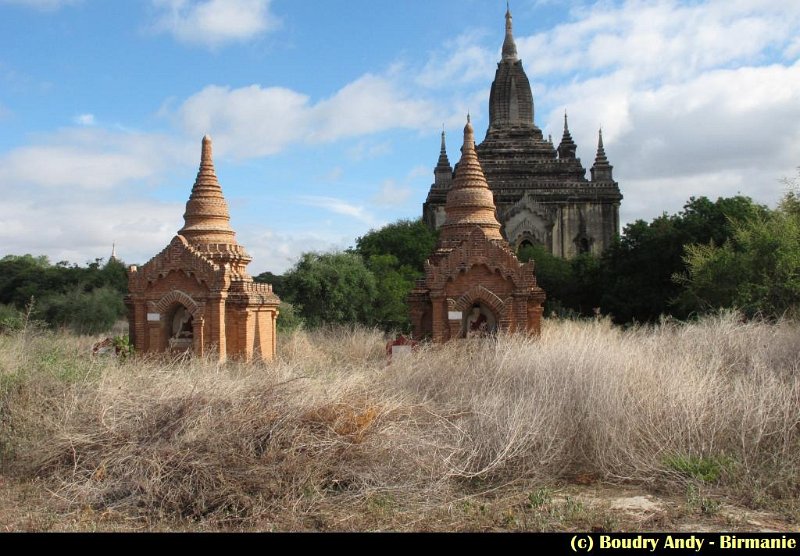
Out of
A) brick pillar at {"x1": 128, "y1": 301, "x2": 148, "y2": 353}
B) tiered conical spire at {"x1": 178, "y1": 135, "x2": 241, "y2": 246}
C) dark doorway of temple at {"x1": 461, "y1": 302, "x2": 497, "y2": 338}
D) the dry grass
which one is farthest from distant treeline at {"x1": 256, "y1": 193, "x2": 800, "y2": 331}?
the dry grass

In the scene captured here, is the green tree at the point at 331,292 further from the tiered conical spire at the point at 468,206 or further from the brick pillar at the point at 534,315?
the brick pillar at the point at 534,315

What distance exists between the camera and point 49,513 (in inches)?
247

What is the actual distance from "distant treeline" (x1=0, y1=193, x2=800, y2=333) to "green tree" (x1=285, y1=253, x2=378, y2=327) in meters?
0.04

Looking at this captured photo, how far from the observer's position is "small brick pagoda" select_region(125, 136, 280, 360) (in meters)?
13.8

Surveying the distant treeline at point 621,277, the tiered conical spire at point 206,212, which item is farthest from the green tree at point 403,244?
the tiered conical spire at point 206,212

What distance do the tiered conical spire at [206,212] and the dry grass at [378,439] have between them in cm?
599

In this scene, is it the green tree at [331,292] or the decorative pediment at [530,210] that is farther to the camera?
the decorative pediment at [530,210]

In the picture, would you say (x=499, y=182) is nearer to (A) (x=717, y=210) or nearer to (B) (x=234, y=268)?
(A) (x=717, y=210)

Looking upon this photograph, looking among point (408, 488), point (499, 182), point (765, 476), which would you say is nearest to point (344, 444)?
point (408, 488)

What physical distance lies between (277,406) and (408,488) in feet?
5.21

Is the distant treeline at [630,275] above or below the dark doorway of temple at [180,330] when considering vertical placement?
above

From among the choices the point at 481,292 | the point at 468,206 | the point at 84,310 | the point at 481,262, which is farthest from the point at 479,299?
the point at 84,310

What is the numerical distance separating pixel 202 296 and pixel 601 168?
31.1 metres

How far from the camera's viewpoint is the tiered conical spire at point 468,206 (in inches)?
613
